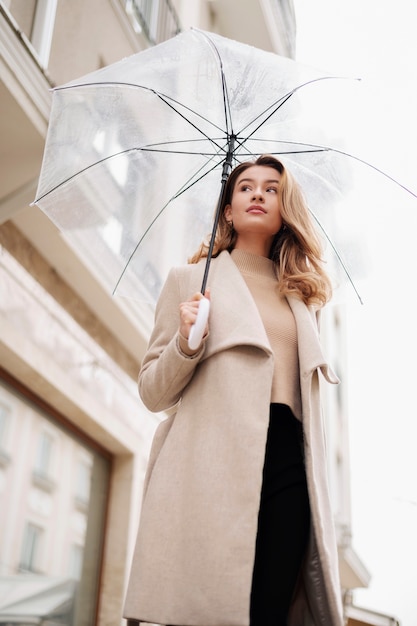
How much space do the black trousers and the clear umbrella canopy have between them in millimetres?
1226

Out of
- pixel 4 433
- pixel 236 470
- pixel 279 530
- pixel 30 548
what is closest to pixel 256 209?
pixel 236 470

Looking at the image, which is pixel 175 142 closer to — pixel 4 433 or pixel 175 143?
pixel 175 143

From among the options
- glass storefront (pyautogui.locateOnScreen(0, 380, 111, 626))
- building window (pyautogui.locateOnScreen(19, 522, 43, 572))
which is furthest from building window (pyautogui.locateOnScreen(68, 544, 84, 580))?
building window (pyautogui.locateOnScreen(19, 522, 43, 572))

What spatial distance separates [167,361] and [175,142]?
1265 mm

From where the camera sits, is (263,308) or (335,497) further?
(335,497)

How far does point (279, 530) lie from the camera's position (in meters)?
2.07

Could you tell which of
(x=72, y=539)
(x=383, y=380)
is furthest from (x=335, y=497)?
(x=72, y=539)

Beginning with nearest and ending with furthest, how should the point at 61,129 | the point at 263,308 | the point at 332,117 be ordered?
1. the point at 263,308
2. the point at 332,117
3. the point at 61,129

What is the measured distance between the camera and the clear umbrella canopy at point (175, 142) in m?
2.91

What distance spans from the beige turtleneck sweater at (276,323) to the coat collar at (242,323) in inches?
1.6

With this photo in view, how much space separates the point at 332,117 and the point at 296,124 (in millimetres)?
148

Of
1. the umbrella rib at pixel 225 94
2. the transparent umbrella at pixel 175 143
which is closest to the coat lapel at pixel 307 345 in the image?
the transparent umbrella at pixel 175 143

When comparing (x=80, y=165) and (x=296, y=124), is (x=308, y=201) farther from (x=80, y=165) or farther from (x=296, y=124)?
(x=80, y=165)

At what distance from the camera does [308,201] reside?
310cm
